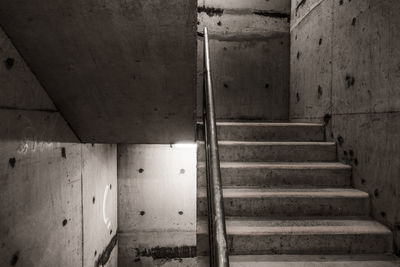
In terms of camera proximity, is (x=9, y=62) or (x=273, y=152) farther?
(x=273, y=152)

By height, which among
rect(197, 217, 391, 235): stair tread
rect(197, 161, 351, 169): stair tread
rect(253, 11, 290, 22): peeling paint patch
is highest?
rect(253, 11, 290, 22): peeling paint patch

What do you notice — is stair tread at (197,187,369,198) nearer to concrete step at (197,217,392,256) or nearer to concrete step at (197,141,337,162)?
concrete step at (197,217,392,256)

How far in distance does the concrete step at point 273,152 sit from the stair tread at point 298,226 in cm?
75

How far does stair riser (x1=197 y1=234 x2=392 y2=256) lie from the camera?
2131mm

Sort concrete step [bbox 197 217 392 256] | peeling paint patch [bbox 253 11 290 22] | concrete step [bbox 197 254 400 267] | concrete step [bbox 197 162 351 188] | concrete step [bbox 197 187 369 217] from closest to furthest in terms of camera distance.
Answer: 1. concrete step [bbox 197 254 400 267]
2. concrete step [bbox 197 217 392 256]
3. concrete step [bbox 197 187 369 217]
4. concrete step [bbox 197 162 351 188]
5. peeling paint patch [bbox 253 11 290 22]

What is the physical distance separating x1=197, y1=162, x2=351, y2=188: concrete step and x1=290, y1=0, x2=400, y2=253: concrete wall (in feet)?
0.60

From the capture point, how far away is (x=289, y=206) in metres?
2.44

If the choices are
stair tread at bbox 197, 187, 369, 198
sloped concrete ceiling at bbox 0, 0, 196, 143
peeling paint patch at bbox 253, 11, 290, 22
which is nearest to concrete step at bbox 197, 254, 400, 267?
stair tread at bbox 197, 187, 369, 198

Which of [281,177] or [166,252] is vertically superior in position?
[281,177]

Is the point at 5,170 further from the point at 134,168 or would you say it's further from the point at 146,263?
the point at 146,263

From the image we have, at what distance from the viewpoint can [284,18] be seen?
Answer: 15.7 ft

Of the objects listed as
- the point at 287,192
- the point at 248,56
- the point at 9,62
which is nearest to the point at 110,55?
the point at 9,62

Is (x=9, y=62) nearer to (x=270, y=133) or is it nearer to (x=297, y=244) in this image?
(x=297, y=244)

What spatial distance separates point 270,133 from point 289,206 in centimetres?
111
